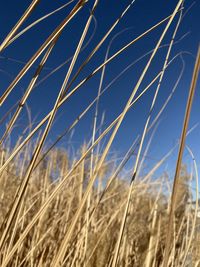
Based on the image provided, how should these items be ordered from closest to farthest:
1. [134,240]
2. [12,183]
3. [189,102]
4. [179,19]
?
[189,102]
[179,19]
[134,240]
[12,183]

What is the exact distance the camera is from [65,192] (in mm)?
1808

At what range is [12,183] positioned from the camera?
173 centimetres

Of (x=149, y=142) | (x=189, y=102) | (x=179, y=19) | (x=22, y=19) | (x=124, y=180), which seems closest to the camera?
(x=189, y=102)

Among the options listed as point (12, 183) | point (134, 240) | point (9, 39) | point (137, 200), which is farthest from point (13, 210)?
point (137, 200)

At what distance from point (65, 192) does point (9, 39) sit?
1.38m

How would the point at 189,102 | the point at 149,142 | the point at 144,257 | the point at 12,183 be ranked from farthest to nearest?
1. the point at 12,183
2. the point at 144,257
3. the point at 149,142
4. the point at 189,102

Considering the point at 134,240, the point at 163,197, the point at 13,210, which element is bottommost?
the point at 13,210

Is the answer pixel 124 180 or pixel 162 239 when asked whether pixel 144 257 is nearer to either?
pixel 162 239

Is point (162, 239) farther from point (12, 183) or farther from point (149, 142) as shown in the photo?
point (149, 142)

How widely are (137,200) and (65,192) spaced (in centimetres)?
34

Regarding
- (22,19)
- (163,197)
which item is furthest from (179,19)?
(163,197)

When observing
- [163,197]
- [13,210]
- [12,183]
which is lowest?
[13,210]

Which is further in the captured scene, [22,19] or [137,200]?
[137,200]

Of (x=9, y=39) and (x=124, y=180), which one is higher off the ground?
(x=124, y=180)
